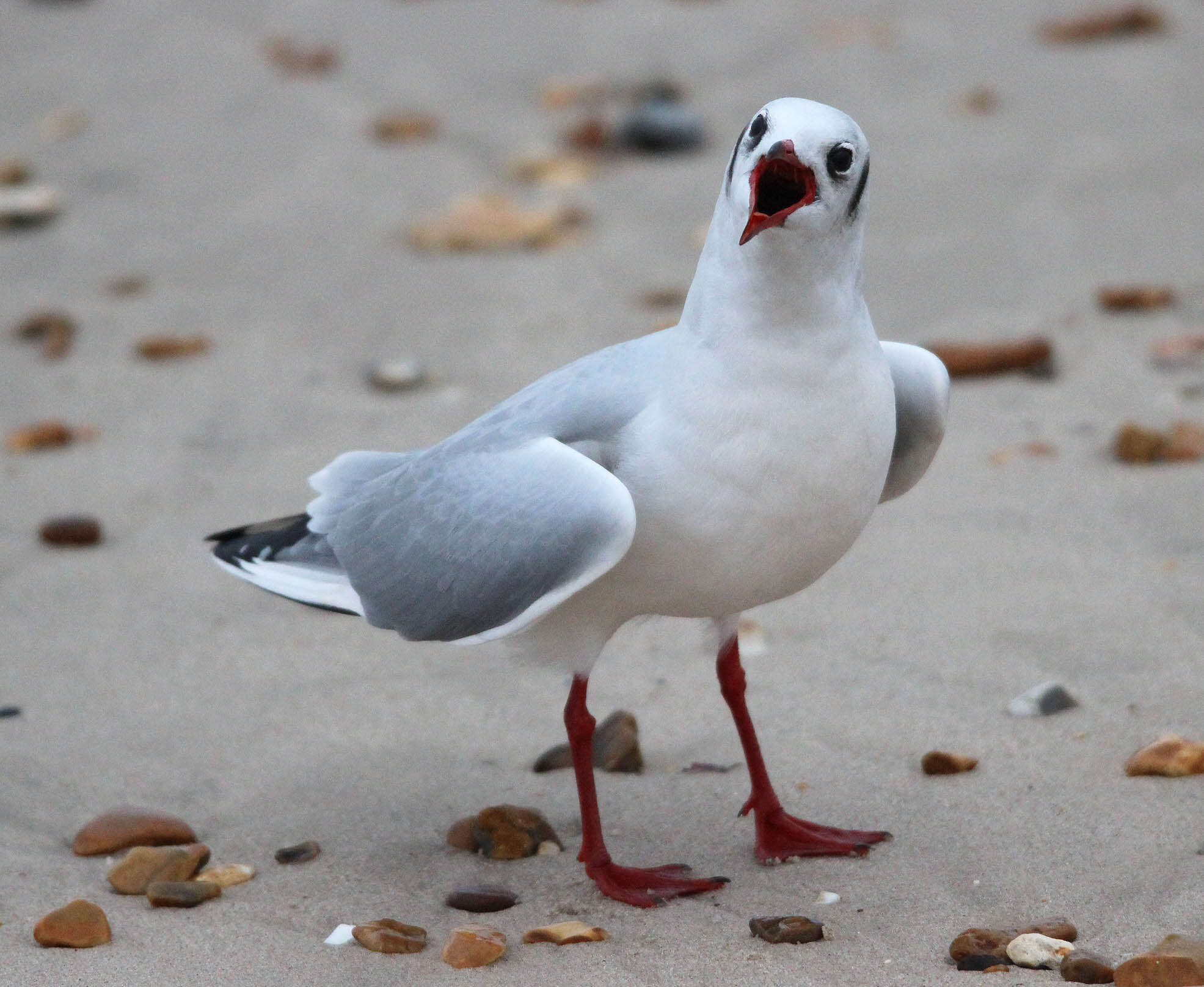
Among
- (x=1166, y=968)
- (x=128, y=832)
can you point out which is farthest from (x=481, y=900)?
(x=1166, y=968)

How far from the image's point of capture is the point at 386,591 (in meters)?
3.22

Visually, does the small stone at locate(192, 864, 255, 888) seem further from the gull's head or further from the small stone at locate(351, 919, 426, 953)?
the gull's head

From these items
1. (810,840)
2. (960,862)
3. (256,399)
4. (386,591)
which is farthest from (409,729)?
(256,399)

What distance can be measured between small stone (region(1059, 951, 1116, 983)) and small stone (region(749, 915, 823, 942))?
459 millimetres

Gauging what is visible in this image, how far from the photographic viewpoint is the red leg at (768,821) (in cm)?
324

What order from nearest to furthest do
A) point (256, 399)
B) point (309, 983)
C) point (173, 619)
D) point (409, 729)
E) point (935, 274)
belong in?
point (309, 983) < point (409, 729) < point (173, 619) < point (256, 399) < point (935, 274)

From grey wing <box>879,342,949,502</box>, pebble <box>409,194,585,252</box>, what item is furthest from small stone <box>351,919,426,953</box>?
pebble <box>409,194,585,252</box>

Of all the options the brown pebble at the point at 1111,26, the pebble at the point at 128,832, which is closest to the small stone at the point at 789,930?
the pebble at the point at 128,832

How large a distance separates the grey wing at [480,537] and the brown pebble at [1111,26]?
637cm

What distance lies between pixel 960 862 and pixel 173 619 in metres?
2.49

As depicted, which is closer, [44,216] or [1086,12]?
[44,216]

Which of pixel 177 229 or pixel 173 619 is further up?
pixel 177 229

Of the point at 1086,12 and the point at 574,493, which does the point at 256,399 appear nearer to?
the point at 574,493

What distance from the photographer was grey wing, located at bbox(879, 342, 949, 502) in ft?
10.7
